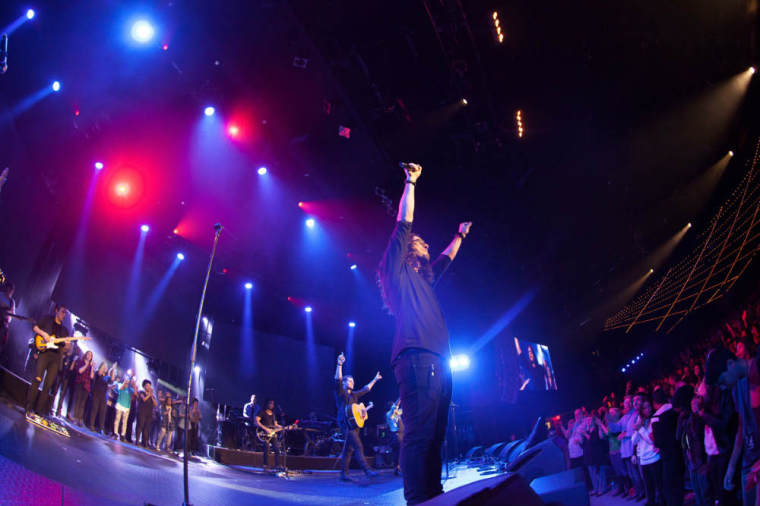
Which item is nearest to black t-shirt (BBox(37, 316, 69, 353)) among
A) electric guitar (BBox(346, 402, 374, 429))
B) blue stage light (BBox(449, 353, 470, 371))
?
electric guitar (BBox(346, 402, 374, 429))

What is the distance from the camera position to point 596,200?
11656 millimetres

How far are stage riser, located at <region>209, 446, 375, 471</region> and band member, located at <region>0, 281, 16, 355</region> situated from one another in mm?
5344

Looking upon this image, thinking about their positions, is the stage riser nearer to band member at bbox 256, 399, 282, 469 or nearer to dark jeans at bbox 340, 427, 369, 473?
band member at bbox 256, 399, 282, 469

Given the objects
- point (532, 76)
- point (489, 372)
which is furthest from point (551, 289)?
point (532, 76)

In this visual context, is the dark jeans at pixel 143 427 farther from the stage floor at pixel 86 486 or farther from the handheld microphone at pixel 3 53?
the handheld microphone at pixel 3 53

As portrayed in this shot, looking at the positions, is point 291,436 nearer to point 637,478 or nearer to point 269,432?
point 269,432

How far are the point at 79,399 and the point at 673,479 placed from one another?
36.1 feet

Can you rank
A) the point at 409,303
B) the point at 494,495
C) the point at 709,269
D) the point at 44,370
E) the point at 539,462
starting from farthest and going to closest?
the point at 709,269 → the point at 44,370 → the point at 539,462 → the point at 409,303 → the point at 494,495

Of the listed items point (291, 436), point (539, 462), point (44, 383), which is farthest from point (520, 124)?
point (291, 436)

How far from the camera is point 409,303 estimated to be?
2.42 metres

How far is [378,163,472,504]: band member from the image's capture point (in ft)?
6.62

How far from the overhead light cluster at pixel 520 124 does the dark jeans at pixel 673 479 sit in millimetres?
6761

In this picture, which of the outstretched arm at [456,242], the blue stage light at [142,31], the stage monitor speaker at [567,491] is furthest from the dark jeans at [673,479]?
the blue stage light at [142,31]

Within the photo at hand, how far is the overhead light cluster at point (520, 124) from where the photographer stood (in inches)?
355
